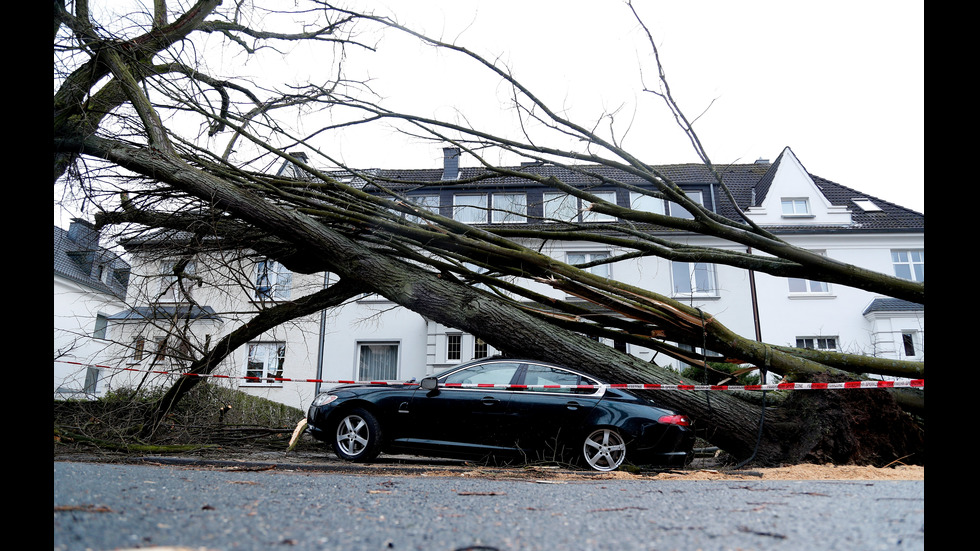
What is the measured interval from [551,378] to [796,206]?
874 inches

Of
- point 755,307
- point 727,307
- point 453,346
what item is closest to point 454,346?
point 453,346

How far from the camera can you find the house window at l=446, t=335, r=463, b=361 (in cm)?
A: 2358

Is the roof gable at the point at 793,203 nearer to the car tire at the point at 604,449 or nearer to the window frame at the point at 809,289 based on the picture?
the window frame at the point at 809,289

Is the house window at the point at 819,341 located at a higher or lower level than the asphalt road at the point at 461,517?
higher

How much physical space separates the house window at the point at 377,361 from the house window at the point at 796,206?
55.5ft

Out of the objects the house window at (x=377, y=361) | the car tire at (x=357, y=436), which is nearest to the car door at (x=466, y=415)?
the car tire at (x=357, y=436)

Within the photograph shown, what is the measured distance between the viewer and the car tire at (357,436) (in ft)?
24.4

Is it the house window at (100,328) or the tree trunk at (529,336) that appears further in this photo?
the house window at (100,328)

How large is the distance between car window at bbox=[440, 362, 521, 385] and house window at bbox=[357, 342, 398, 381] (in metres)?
16.7

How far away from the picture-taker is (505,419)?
735cm

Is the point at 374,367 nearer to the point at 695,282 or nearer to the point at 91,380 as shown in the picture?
the point at 695,282
